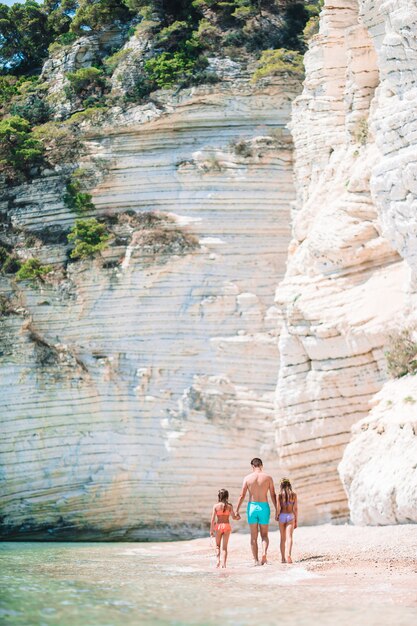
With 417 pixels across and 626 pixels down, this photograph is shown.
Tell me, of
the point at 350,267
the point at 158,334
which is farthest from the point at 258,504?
the point at 158,334

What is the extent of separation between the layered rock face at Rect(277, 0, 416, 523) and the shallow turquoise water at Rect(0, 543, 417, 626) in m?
4.78

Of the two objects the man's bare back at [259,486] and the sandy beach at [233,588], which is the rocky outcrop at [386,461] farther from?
the man's bare back at [259,486]

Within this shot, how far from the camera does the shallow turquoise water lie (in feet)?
28.5

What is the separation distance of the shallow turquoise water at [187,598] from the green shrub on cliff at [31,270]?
1099 centimetres

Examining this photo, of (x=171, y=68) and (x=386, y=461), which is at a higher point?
(x=171, y=68)

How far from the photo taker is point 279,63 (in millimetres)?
24562

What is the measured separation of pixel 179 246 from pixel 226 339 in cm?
261

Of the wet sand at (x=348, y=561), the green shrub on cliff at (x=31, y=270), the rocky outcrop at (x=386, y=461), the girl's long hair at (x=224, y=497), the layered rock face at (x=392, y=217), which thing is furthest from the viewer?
the green shrub on cliff at (x=31, y=270)

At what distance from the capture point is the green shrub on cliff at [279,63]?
2436 cm

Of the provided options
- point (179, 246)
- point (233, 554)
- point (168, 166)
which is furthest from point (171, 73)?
point (233, 554)

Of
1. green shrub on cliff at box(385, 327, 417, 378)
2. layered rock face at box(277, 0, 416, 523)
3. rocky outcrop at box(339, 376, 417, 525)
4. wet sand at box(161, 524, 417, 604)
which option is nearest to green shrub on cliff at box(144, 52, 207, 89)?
layered rock face at box(277, 0, 416, 523)

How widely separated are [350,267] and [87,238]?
7518 millimetres

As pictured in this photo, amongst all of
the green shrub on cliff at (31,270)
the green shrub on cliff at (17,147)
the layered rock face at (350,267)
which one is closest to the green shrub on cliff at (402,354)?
the layered rock face at (350,267)

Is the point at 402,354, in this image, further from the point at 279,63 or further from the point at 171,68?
the point at 171,68
